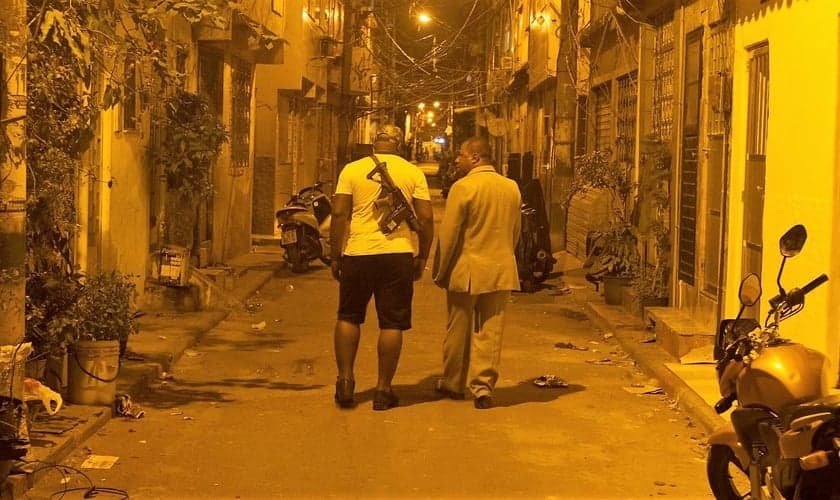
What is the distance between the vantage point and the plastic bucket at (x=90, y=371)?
841cm

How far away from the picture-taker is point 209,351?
38.9 ft

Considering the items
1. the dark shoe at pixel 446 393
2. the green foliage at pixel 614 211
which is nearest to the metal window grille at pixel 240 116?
the green foliage at pixel 614 211

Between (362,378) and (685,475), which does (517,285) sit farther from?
(685,475)

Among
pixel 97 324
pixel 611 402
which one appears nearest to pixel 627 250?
pixel 611 402

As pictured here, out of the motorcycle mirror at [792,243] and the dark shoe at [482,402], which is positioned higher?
the motorcycle mirror at [792,243]

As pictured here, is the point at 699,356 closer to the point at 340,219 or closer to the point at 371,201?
the point at 371,201

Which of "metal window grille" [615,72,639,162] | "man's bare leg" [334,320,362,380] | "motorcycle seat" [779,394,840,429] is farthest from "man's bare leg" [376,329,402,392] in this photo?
"metal window grille" [615,72,639,162]

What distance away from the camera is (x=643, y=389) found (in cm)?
1025

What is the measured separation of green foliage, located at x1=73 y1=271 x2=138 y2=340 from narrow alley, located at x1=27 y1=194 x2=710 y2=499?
0.66 m

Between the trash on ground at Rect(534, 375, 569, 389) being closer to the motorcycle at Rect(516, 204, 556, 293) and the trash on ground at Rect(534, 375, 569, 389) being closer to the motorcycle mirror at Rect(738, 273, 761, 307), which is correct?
the motorcycle mirror at Rect(738, 273, 761, 307)

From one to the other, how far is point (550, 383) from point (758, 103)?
323cm

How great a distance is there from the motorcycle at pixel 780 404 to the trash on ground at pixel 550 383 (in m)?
4.44

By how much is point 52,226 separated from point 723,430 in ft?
16.3

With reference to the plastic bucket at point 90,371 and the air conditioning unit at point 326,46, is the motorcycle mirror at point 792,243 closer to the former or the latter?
the plastic bucket at point 90,371
